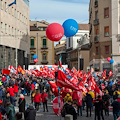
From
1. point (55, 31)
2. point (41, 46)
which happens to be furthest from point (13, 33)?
point (55, 31)

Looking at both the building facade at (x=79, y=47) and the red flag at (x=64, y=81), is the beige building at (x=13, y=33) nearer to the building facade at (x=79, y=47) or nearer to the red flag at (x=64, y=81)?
the building facade at (x=79, y=47)

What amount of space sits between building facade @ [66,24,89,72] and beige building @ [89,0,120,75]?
28159mm

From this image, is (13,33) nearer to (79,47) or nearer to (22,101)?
(22,101)

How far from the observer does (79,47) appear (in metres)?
88.9

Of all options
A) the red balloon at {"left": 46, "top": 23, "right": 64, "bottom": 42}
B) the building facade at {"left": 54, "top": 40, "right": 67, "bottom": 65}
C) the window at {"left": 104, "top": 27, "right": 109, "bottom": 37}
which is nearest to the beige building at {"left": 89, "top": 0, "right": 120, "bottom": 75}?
the window at {"left": 104, "top": 27, "right": 109, "bottom": 37}

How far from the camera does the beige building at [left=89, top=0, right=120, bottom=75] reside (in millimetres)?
51469

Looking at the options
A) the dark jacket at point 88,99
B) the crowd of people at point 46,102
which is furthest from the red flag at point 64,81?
the dark jacket at point 88,99

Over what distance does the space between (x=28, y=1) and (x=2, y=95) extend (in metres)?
46.0

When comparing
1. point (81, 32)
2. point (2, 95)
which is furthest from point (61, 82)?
point (81, 32)

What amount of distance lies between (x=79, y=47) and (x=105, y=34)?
3507 centimetres

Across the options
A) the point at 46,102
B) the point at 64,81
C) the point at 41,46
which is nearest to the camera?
the point at 64,81

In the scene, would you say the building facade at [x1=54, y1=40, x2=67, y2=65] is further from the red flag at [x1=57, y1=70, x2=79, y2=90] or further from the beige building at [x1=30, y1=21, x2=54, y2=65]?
the red flag at [x1=57, y1=70, x2=79, y2=90]

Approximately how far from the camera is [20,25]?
58156 mm

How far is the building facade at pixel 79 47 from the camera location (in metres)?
85.6
